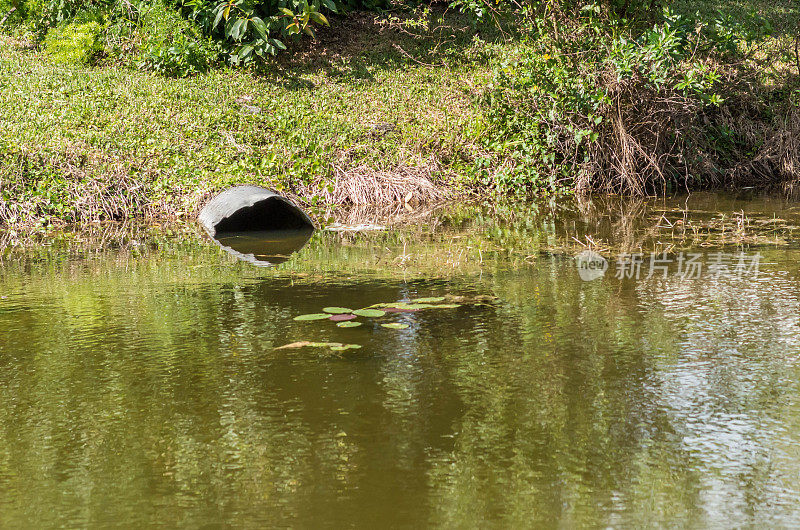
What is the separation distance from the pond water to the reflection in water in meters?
0.34

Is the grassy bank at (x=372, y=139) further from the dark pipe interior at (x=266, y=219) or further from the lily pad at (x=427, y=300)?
the lily pad at (x=427, y=300)

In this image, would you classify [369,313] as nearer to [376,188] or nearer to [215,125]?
[376,188]

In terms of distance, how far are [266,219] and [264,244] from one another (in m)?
1.28

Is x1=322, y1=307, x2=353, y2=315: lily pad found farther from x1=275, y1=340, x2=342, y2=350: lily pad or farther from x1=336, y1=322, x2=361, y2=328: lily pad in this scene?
x1=275, y1=340, x2=342, y2=350: lily pad

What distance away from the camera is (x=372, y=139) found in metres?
12.0

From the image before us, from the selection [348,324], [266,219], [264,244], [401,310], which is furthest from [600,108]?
[348,324]

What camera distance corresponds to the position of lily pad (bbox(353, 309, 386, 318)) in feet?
18.7

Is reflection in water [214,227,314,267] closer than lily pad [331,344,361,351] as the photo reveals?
No

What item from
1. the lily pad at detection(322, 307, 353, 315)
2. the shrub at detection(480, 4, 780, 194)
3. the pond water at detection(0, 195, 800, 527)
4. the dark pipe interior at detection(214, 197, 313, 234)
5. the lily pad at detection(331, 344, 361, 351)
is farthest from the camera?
the shrub at detection(480, 4, 780, 194)

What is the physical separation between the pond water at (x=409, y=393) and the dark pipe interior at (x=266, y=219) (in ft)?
6.06

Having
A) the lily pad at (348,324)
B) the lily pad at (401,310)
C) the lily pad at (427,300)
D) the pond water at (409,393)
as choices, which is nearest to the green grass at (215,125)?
the pond water at (409,393)

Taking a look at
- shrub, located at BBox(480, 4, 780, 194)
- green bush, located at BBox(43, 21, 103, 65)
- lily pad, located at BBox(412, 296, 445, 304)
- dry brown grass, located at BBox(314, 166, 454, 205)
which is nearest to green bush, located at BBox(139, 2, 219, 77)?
green bush, located at BBox(43, 21, 103, 65)

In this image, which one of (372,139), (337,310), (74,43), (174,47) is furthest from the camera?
(74,43)

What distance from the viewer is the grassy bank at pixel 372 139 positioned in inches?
414
